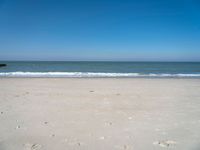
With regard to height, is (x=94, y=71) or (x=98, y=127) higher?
(x=98, y=127)

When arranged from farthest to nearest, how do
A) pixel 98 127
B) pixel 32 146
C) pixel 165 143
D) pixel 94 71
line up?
1. pixel 94 71
2. pixel 98 127
3. pixel 165 143
4. pixel 32 146

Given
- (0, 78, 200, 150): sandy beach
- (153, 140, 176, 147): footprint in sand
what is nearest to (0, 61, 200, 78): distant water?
(0, 78, 200, 150): sandy beach

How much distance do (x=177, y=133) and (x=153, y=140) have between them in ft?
2.00

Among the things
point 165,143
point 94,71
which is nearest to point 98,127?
point 165,143

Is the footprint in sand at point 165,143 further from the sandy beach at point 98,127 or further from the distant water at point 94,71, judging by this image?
the distant water at point 94,71

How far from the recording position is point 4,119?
406 cm

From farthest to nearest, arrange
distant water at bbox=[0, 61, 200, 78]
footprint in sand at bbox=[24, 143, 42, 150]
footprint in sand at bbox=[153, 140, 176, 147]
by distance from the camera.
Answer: distant water at bbox=[0, 61, 200, 78]
footprint in sand at bbox=[153, 140, 176, 147]
footprint in sand at bbox=[24, 143, 42, 150]

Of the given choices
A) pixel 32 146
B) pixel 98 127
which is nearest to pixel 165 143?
pixel 98 127

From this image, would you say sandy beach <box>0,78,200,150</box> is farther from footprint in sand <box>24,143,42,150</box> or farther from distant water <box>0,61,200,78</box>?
distant water <box>0,61,200,78</box>

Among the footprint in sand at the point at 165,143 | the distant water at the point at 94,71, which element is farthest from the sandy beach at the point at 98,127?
the distant water at the point at 94,71

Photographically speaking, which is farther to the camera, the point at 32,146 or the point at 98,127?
the point at 98,127

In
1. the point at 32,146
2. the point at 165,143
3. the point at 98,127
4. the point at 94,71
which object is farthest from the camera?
the point at 94,71

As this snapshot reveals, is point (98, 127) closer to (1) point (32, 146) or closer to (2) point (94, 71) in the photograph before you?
(1) point (32, 146)

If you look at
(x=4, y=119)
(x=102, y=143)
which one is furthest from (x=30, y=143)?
(x=4, y=119)
